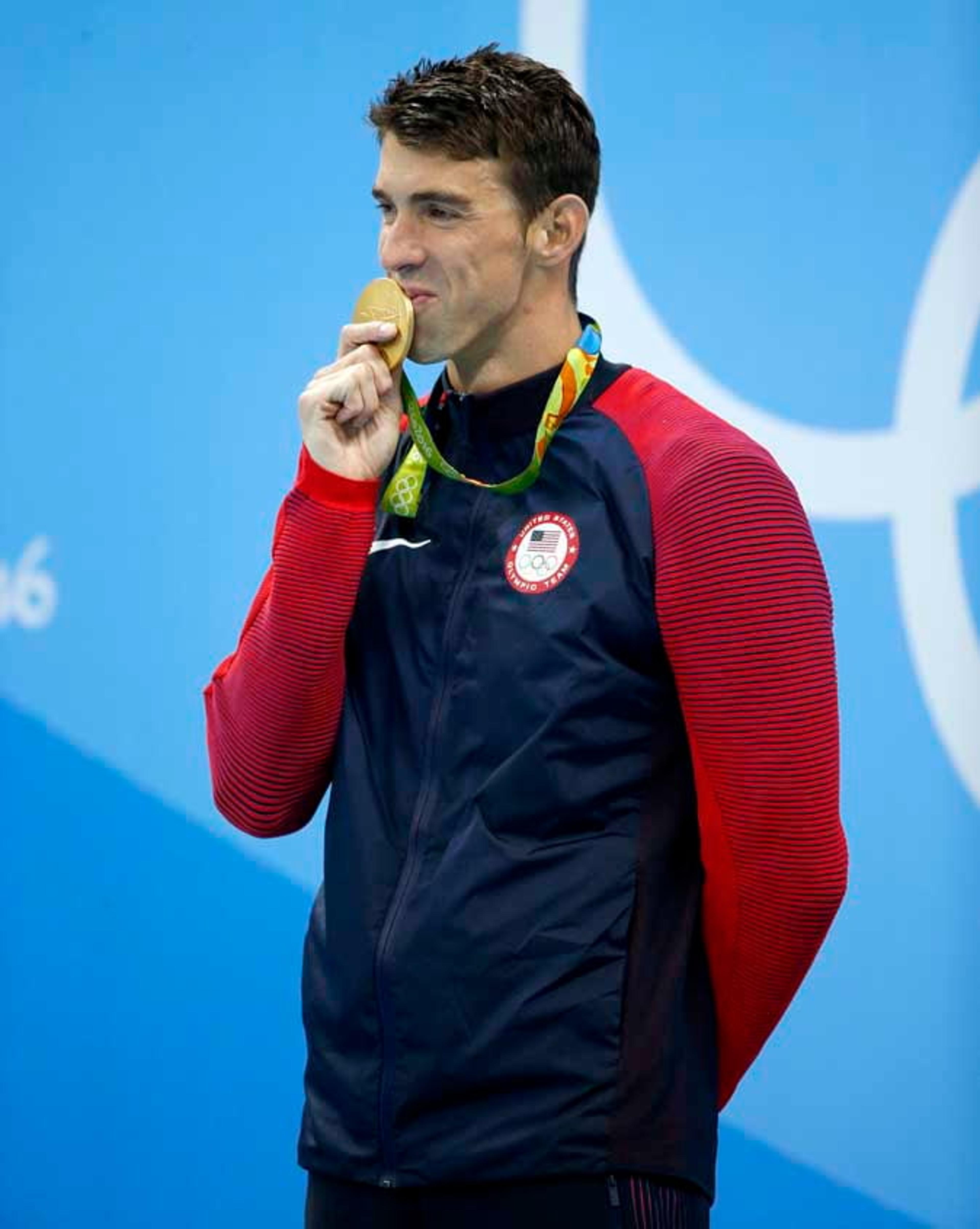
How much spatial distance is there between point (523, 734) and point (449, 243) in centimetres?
46

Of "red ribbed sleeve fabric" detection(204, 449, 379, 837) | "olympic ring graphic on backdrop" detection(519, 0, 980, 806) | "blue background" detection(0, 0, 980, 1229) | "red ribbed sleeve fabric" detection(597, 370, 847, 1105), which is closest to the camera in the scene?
"red ribbed sleeve fabric" detection(597, 370, 847, 1105)

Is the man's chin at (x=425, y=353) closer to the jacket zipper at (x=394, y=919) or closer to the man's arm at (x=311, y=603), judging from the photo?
the man's arm at (x=311, y=603)

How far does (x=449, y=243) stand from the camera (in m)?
1.63

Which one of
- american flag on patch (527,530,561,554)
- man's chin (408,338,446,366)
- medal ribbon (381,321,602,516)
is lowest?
american flag on patch (527,530,561,554)

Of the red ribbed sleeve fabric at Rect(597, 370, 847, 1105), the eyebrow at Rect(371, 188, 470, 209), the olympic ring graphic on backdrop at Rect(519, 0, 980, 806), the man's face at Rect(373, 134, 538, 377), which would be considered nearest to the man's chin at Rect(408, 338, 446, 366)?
the man's face at Rect(373, 134, 538, 377)

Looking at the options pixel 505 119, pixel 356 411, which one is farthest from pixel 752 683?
pixel 505 119

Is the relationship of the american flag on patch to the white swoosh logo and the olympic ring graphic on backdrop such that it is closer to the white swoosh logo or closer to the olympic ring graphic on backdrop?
the white swoosh logo

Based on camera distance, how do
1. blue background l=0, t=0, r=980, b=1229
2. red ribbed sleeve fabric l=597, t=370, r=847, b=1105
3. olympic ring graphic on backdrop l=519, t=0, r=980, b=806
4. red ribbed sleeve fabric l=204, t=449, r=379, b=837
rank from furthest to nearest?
blue background l=0, t=0, r=980, b=1229, olympic ring graphic on backdrop l=519, t=0, r=980, b=806, red ribbed sleeve fabric l=204, t=449, r=379, b=837, red ribbed sleeve fabric l=597, t=370, r=847, b=1105

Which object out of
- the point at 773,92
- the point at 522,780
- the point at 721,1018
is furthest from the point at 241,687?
the point at 773,92

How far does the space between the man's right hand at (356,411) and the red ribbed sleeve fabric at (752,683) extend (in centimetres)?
24

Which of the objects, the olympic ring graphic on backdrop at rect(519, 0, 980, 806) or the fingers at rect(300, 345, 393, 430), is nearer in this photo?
the fingers at rect(300, 345, 393, 430)

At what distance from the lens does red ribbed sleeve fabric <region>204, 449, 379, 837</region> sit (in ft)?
5.17

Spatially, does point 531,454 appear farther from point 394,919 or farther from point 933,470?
point 933,470

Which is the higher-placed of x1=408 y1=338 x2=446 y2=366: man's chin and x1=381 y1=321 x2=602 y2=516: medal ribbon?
x1=408 y1=338 x2=446 y2=366: man's chin
